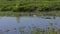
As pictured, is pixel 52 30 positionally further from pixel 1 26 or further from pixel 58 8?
pixel 58 8

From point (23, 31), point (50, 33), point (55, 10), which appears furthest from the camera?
point (55, 10)

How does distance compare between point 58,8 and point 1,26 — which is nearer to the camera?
point 1,26

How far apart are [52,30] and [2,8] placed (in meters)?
13.5

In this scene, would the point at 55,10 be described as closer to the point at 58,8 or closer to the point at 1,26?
the point at 58,8

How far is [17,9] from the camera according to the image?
2219 centimetres

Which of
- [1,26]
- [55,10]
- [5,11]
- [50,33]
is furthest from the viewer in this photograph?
[5,11]

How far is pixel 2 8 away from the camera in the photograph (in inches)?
907

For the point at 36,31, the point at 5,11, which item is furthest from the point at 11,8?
the point at 36,31

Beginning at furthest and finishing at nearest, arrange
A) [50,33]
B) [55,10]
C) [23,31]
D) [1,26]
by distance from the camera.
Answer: [55,10] → [1,26] → [23,31] → [50,33]

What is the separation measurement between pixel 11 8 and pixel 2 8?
0.83 metres

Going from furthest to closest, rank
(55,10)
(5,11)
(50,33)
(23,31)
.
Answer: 1. (5,11)
2. (55,10)
3. (23,31)
4. (50,33)

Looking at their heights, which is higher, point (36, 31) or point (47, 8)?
point (36, 31)

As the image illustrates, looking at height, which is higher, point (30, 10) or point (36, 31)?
point (36, 31)

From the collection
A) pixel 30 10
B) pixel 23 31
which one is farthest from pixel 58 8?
pixel 23 31
